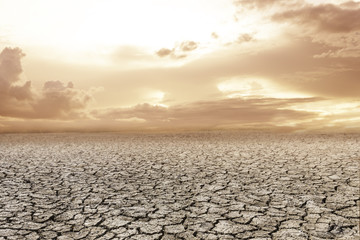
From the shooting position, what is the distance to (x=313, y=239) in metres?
3.62

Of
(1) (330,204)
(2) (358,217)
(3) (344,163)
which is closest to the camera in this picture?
(2) (358,217)

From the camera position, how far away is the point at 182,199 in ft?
16.8

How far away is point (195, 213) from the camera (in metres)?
4.45

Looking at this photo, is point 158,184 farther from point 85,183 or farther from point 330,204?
point 330,204

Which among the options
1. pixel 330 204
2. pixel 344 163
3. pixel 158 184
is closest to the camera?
pixel 330 204

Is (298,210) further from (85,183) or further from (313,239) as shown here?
(85,183)

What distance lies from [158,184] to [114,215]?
69.2 inches

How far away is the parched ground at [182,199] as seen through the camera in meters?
3.92

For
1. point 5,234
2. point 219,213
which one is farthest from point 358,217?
point 5,234

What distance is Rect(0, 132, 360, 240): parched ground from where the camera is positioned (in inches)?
154

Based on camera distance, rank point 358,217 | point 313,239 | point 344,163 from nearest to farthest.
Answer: point 313,239
point 358,217
point 344,163

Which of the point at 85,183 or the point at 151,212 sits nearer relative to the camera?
the point at 151,212

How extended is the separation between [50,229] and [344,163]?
21.9ft

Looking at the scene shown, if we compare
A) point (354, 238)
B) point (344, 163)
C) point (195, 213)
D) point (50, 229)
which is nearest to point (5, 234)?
point (50, 229)
